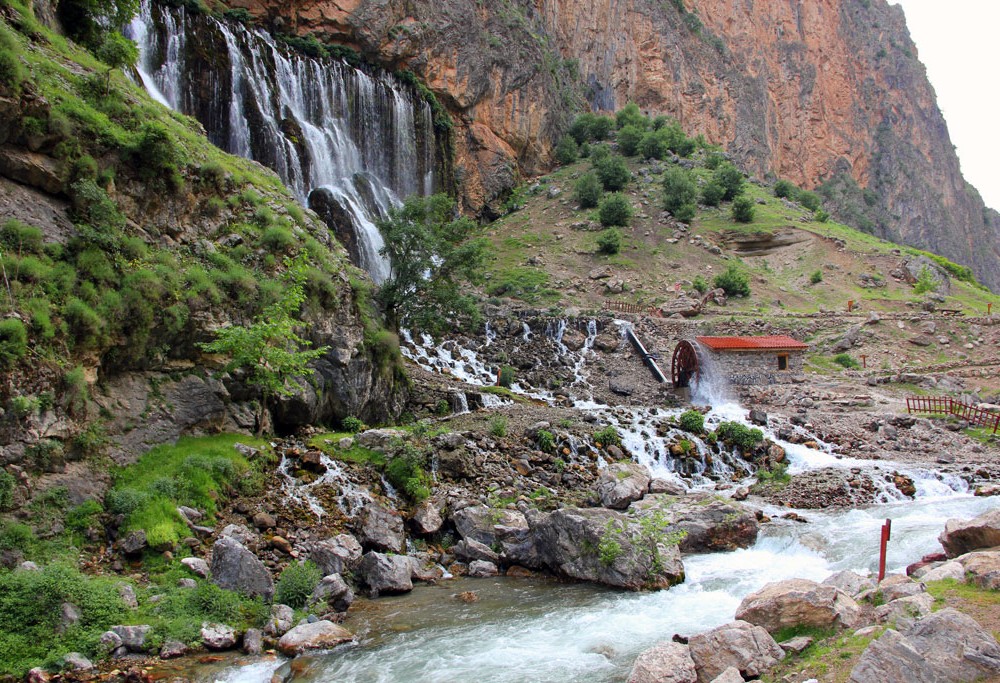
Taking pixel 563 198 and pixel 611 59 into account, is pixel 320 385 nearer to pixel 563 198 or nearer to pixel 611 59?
pixel 563 198

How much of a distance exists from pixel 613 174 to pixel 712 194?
8.92m

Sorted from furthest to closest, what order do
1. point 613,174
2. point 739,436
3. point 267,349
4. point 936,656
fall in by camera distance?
point 613,174
point 739,436
point 267,349
point 936,656

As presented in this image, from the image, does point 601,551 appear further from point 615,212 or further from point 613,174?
point 613,174

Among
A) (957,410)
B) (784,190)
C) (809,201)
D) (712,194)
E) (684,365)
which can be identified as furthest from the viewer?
(784,190)

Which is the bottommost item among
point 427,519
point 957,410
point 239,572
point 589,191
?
point 427,519

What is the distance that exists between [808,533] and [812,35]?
4152 inches

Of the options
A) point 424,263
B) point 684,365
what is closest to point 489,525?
point 424,263

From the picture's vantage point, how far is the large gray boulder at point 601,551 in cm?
1155

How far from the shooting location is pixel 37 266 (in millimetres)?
11438

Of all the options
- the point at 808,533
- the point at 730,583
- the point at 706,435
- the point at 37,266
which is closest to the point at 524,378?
the point at 706,435

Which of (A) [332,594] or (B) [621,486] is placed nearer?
(A) [332,594]

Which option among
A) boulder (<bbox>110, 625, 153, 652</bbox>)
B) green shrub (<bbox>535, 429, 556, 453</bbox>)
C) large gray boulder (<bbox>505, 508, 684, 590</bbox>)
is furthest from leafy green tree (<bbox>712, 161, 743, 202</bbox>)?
boulder (<bbox>110, 625, 153, 652</bbox>)

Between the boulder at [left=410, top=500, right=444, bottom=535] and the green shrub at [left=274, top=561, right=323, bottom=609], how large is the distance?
3.37m

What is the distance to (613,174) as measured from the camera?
2249 inches
